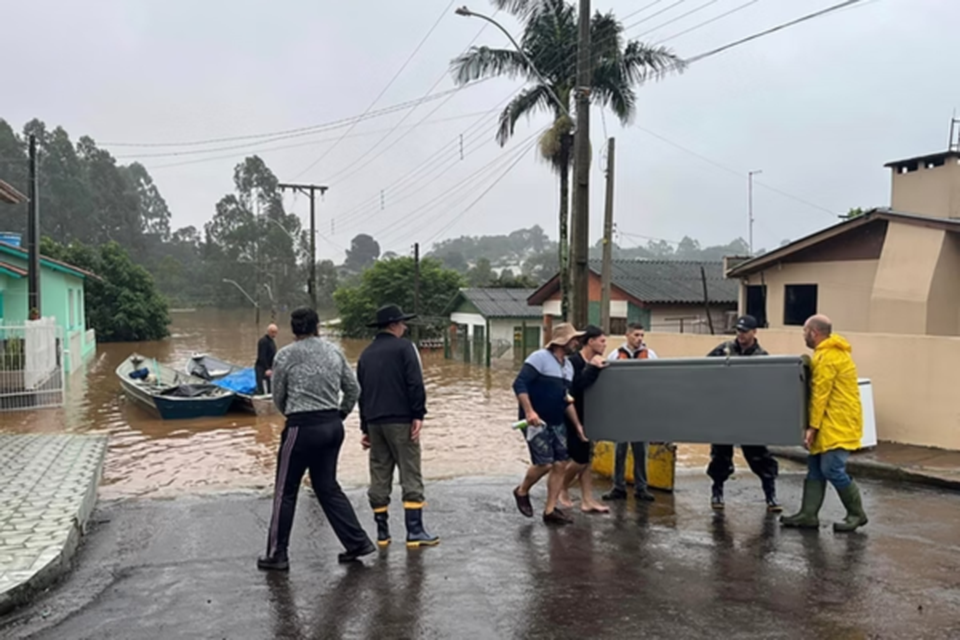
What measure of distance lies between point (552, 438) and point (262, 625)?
3.00m

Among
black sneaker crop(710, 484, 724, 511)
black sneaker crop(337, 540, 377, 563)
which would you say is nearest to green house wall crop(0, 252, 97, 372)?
black sneaker crop(337, 540, 377, 563)

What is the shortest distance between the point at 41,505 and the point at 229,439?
7.96 meters

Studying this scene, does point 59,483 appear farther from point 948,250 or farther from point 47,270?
point 47,270

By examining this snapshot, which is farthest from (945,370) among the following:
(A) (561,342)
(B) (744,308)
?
(B) (744,308)

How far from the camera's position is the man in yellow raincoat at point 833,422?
660 cm

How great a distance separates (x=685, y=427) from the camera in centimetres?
706

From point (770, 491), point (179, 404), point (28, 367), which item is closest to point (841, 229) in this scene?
point (770, 491)

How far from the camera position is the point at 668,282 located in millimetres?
31359

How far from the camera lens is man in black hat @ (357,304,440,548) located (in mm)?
6172

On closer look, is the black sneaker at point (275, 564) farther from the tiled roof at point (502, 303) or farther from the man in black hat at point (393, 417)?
the tiled roof at point (502, 303)

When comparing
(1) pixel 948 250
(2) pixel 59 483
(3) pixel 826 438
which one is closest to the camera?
(3) pixel 826 438

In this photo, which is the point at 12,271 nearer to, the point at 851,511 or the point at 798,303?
the point at 798,303

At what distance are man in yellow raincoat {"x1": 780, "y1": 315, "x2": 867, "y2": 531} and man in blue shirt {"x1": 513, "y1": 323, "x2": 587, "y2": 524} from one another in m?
1.96

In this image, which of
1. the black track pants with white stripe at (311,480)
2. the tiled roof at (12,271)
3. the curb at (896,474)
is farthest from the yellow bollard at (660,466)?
the tiled roof at (12,271)
